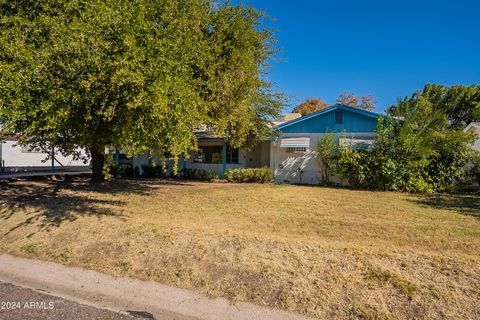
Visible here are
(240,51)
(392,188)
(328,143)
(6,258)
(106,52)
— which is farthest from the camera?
(328,143)

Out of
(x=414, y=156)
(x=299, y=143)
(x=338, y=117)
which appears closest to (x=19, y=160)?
(x=299, y=143)

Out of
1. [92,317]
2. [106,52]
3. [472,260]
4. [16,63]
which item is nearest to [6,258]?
[92,317]

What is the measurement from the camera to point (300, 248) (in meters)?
5.39

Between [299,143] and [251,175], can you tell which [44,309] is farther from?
[299,143]

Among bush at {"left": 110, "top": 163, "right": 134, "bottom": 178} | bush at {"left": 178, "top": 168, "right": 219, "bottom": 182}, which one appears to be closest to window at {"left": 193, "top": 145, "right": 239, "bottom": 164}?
bush at {"left": 178, "top": 168, "right": 219, "bottom": 182}

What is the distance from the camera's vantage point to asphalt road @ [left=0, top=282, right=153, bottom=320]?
3.88 meters

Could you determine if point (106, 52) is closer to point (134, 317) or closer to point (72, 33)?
point (72, 33)

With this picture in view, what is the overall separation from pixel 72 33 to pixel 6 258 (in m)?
4.98

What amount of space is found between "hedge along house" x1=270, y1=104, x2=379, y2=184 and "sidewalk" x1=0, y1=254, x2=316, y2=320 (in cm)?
1338

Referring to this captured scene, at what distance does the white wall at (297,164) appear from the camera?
57.9ft

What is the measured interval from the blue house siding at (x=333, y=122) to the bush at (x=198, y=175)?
16.3 ft

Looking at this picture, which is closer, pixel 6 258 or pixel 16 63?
pixel 6 258

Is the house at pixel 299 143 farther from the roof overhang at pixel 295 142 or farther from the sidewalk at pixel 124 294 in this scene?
the sidewalk at pixel 124 294

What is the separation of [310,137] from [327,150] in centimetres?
159
